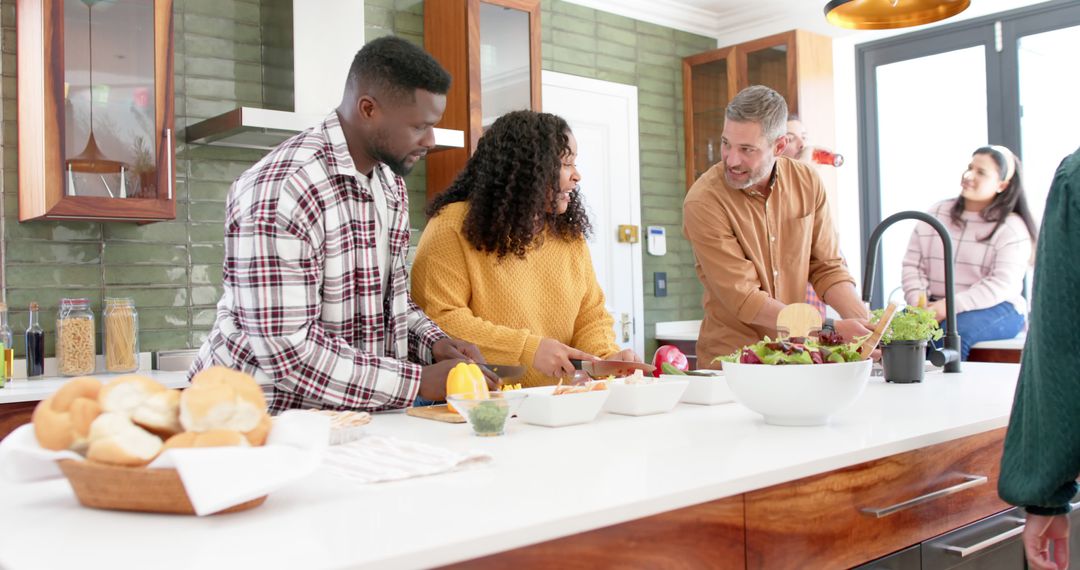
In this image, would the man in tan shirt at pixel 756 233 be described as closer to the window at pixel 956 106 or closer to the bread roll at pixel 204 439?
the bread roll at pixel 204 439

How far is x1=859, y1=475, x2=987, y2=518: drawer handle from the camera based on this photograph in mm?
1440

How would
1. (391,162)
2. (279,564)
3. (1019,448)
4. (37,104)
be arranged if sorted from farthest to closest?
(37,104) < (391,162) < (1019,448) < (279,564)

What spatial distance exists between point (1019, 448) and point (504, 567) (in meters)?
0.81

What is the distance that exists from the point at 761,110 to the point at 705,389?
130 cm

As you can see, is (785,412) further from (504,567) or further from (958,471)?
(504,567)

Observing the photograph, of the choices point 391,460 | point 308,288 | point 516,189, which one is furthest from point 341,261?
point 516,189

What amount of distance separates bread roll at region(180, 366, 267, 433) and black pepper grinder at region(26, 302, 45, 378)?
248 centimetres

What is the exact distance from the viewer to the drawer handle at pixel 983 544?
1.61 m

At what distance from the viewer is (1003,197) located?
454 centimetres

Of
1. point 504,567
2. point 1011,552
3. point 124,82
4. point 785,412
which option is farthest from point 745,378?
point 124,82

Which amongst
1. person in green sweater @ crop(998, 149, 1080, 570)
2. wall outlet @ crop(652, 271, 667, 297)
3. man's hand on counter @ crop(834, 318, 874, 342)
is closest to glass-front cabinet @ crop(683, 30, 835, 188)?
wall outlet @ crop(652, 271, 667, 297)

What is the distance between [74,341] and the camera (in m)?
3.23

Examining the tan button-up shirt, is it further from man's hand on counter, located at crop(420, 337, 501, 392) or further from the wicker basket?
the wicker basket

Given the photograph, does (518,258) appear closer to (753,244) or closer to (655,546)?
(753,244)
